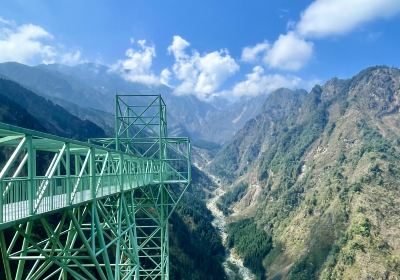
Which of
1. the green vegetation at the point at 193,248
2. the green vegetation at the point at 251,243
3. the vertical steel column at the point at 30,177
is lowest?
the green vegetation at the point at 251,243

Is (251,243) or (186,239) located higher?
(186,239)

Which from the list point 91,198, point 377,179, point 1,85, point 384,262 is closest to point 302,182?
point 377,179

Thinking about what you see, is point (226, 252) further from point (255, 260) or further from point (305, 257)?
point (305, 257)

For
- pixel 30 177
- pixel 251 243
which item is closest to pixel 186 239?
pixel 251 243

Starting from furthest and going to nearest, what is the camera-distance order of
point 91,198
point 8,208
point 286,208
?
point 286,208
point 91,198
point 8,208

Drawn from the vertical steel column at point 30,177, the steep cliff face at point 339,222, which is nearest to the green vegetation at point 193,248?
the steep cliff face at point 339,222

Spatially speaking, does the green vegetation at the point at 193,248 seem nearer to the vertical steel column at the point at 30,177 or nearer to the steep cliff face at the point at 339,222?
the steep cliff face at the point at 339,222

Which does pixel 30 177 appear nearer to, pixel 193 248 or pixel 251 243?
pixel 193 248

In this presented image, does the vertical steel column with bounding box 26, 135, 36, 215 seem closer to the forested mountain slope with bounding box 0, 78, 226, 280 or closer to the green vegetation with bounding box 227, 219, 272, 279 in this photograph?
the forested mountain slope with bounding box 0, 78, 226, 280
